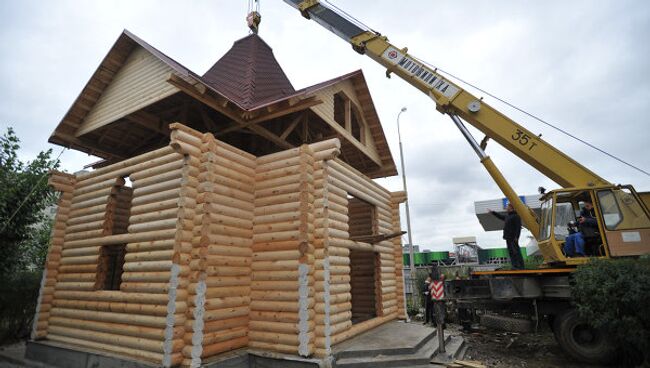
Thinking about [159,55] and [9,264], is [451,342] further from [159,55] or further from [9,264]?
[9,264]

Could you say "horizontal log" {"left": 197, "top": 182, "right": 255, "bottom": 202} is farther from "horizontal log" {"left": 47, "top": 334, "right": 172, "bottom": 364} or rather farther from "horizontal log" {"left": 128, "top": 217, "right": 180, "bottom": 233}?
"horizontal log" {"left": 47, "top": 334, "right": 172, "bottom": 364}

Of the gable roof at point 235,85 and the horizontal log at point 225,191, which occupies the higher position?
the gable roof at point 235,85

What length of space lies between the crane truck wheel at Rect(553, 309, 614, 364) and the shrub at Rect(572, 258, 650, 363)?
0.33 metres

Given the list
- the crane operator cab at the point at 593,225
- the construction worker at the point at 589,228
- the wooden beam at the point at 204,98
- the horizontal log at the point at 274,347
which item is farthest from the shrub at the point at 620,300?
the wooden beam at the point at 204,98

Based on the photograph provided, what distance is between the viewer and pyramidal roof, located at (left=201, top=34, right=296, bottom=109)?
10.1 meters

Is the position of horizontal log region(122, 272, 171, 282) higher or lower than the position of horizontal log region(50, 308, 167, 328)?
higher

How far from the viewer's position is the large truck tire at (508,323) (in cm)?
871

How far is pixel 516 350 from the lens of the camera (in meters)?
9.58

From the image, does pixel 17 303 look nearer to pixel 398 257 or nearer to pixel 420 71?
pixel 398 257

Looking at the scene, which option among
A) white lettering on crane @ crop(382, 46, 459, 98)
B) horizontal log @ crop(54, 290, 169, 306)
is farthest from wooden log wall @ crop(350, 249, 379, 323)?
horizontal log @ crop(54, 290, 169, 306)

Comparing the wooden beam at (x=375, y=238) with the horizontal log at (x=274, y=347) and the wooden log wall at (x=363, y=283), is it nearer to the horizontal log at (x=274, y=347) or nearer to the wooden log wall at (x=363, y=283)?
the wooden log wall at (x=363, y=283)

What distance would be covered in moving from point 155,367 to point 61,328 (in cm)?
430

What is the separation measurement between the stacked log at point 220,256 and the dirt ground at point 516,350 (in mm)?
5998

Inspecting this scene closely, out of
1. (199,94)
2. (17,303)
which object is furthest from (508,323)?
(17,303)
